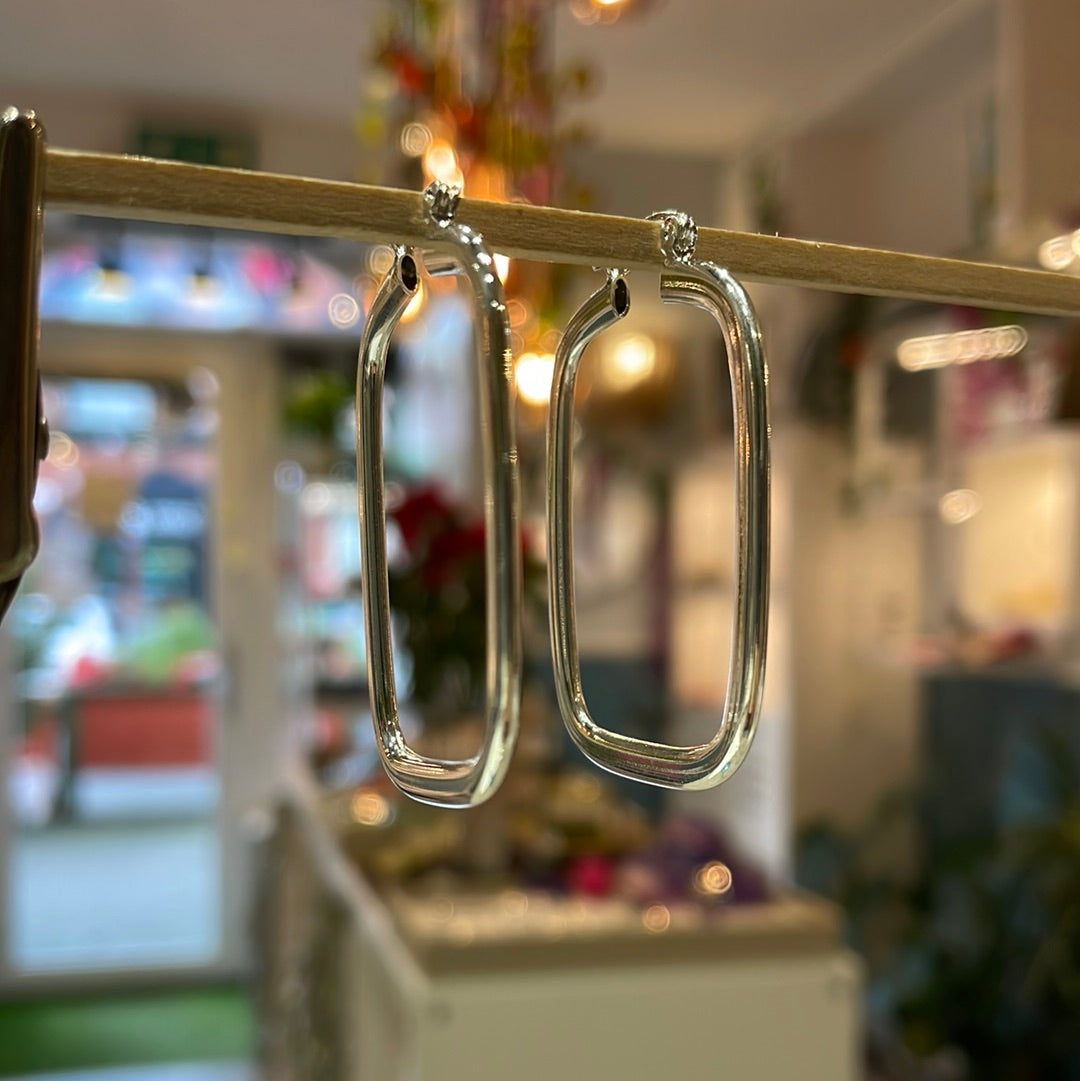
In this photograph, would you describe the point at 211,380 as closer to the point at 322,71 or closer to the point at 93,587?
the point at 93,587

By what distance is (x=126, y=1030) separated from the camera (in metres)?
4.06

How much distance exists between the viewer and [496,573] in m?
0.30

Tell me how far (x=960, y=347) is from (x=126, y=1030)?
125 inches

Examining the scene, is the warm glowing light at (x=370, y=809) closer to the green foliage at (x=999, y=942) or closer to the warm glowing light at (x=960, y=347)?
the green foliage at (x=999, y=942)

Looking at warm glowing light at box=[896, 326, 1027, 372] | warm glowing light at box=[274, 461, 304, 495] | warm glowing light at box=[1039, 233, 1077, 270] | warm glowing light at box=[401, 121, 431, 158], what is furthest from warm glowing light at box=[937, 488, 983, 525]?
warm glowing light at box=[274, 461, 304, 495]

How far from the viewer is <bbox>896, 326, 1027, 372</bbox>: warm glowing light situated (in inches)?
112

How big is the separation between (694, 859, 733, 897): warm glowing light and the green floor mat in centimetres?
240

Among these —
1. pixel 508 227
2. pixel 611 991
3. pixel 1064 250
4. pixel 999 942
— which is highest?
pixel 1064 250

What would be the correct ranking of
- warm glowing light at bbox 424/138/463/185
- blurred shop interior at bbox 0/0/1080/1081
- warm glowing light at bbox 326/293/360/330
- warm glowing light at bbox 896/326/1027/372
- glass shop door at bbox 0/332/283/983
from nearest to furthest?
blurred shop interior at bbox 0/0/1080/1081 < warm glowing light at bbox 424/138/463/185 < warm glowing light at bbox 896/326/1027/372 < glass shop door at bbox 0/332/283/983 < warm glowing light at bbox 326/293/360/330

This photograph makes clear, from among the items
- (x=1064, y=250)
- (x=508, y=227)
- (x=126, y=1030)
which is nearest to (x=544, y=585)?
(x=1064, y=250)

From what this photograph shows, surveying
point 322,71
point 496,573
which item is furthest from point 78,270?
point 496,573

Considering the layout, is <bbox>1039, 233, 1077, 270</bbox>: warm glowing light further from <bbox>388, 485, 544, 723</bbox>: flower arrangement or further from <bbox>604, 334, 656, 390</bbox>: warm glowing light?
<bbox>604, 334, 656, 390</bbox>: warm glowing light

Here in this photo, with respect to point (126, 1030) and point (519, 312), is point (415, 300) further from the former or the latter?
point (126, 1030)

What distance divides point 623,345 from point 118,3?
2.09 metres
